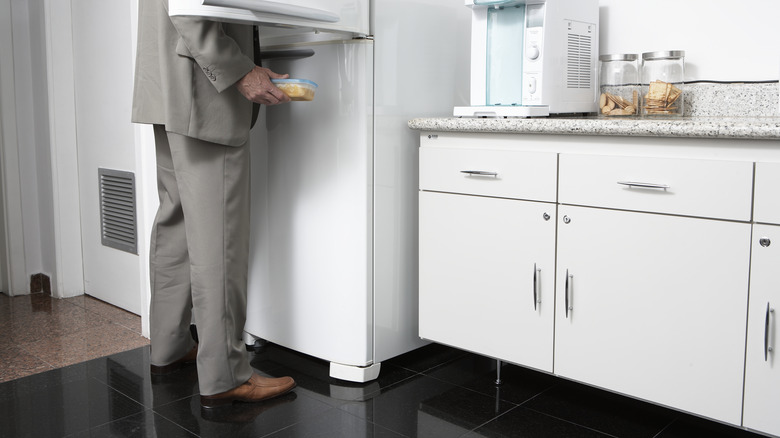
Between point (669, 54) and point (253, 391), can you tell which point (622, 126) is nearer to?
point (669, 54)

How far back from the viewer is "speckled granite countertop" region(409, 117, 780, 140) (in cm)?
157

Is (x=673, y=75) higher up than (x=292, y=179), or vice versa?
(x=673, y=75)

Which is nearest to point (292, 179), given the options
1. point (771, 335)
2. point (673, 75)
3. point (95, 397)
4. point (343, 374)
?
point (343, 374)

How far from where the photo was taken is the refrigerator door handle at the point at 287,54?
2.25m

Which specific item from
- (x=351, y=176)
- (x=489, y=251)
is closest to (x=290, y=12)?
(x=351, y=176)

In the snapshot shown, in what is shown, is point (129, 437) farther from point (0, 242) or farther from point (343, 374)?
point (0, 242)

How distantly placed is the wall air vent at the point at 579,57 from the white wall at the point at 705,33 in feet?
0.54

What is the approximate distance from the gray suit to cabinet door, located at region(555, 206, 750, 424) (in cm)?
89

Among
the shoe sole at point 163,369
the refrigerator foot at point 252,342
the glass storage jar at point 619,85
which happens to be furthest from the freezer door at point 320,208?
the glass storage jar at point 619,85

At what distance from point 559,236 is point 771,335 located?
55 cm

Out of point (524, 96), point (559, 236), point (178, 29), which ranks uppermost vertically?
point (178, 29)

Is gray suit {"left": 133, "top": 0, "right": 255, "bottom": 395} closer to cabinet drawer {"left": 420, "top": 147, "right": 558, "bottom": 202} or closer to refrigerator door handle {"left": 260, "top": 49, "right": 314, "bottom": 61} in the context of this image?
refrigerator door handle {"left": 260, "top": 49, "right": 314, "bottom": 61}

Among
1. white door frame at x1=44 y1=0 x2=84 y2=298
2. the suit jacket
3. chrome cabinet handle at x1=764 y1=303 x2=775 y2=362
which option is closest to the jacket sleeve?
the suit jacket

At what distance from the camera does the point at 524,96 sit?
2.15 metres
